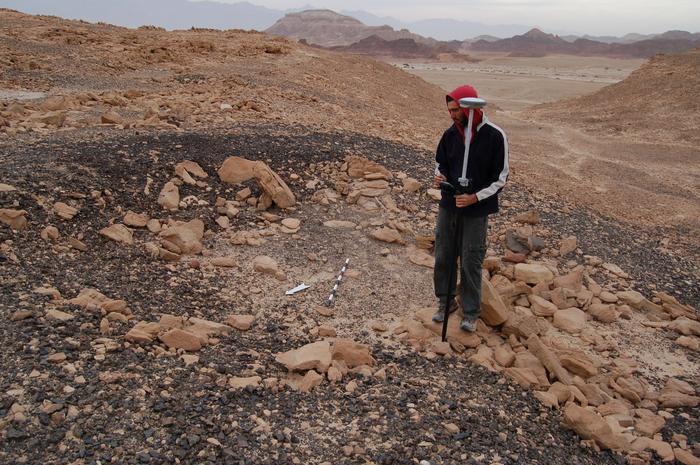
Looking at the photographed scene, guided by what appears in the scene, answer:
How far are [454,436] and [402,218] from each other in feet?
11.9

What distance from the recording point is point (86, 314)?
3.67 meters

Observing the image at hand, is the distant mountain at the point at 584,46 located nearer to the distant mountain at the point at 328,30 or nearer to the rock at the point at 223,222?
the distant mountain at the point at 328,30

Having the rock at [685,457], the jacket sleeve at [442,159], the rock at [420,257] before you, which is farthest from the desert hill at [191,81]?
the rock at [685,457]

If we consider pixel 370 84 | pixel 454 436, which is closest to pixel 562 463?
pixel 454 436

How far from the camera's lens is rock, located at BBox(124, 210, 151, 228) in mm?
5266

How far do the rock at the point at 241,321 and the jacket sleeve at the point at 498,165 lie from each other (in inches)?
75.9

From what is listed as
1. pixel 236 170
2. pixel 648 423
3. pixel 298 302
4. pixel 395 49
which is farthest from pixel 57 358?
pixel 395 49

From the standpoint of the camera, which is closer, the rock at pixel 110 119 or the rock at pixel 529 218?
the rock at pixel 529 218

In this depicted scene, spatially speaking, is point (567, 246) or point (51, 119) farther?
point (51, 119)

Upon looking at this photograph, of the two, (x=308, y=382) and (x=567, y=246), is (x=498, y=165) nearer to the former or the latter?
(x=308, y=382)

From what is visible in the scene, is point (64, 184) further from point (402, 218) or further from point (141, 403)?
point (402, 218)

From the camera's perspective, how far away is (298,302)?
4668 millimetres

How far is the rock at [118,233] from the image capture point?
195 inches

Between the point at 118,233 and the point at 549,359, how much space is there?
151 inches
